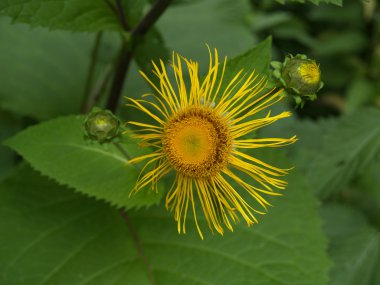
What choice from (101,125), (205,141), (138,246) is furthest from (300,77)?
(138,246)

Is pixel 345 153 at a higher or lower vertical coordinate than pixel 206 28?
lower

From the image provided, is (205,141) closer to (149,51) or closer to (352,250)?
(149,51)

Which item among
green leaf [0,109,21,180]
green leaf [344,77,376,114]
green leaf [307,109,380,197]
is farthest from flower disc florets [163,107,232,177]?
green leaf [344,77,376,114]

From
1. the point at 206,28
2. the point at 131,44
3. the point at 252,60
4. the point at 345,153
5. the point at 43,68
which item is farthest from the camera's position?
the point at 206,28

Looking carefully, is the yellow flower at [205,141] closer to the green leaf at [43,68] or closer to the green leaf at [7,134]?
the green leaf at [43,68]

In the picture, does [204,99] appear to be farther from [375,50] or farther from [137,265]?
[375,50]

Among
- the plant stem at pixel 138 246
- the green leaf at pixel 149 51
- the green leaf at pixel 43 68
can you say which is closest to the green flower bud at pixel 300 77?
the green leaf at pixel 149 51

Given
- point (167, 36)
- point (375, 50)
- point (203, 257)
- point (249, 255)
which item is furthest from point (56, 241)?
point (375, 50)

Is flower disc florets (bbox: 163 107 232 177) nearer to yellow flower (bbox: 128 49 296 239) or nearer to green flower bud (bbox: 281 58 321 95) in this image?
yellow flower (bbox: 128 49 296 239)
